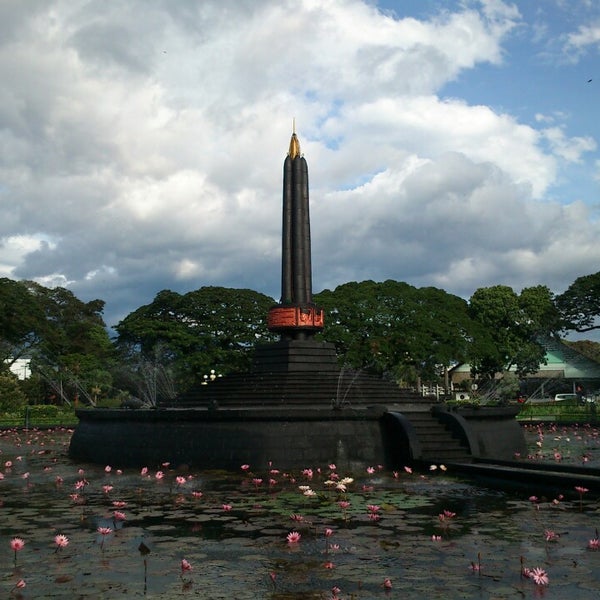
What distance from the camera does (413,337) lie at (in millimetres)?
45344

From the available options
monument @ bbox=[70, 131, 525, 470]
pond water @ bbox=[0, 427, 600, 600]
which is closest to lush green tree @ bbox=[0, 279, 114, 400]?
monument @ bbox=[70, 131, 525, 470]

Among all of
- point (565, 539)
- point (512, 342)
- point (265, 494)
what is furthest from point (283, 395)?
point (512, 342)

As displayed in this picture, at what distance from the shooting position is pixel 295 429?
14.5 m

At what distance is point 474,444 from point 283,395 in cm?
576

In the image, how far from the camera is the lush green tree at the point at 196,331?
4641 cm

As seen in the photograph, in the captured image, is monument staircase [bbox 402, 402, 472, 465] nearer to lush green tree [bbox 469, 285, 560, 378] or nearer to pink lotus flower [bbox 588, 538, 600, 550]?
pink lotus flower [bbox 588, 538, 600, 550]

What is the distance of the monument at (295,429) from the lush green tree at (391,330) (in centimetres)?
2345

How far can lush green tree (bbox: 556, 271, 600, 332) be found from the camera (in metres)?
51.1

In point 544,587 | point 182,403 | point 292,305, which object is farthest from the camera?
point 292,305

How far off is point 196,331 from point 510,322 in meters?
28.2

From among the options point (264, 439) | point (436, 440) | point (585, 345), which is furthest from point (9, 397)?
point (585, 345)

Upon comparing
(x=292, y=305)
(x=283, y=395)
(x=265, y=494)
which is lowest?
(x=265, y=494)

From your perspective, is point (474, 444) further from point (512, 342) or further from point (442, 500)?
point (512, 342)

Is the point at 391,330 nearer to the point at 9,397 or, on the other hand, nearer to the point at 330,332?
the point at 330,332
